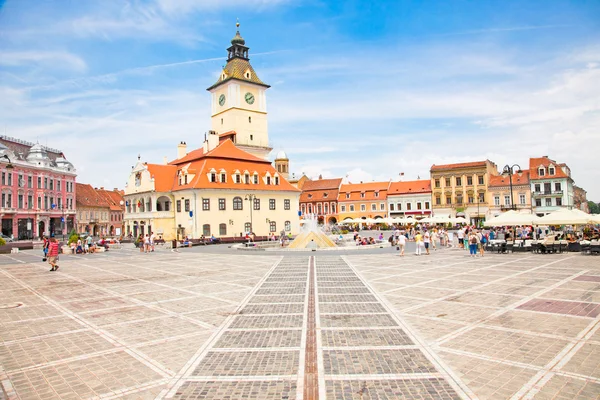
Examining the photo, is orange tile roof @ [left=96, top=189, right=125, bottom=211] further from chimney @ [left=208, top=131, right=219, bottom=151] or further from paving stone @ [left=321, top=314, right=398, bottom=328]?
paving stone @ [left=321, top=314, right=398, bottom=328]

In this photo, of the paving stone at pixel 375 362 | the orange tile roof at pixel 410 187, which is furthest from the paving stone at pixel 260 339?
the orange tile roof at pixel 410 187

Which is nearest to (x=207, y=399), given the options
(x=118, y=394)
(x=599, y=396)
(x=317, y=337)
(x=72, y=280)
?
(x=118, y=394)

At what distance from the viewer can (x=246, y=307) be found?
11602 mm

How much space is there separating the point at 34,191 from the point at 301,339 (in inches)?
2788

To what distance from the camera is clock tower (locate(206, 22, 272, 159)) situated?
227ft

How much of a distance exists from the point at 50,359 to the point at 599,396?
351 inches

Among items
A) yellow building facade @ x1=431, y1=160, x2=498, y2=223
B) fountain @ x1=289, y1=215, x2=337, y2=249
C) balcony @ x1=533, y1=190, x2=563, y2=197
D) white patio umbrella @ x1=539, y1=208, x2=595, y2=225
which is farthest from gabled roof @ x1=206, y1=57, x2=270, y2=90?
white patio umbrella @ x1=539, y1=208, x2=595, y2=225

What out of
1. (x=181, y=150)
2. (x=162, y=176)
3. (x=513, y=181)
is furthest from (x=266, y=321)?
(x=513, y=181)

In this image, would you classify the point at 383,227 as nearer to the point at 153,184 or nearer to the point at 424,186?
the point at 424,186

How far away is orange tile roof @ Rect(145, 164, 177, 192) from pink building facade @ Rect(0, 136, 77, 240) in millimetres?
22710

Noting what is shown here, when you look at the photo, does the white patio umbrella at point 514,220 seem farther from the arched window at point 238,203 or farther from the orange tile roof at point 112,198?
the orange tile roof at point 112,198

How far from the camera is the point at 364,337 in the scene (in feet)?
27.9

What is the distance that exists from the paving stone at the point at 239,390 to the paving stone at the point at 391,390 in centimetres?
63

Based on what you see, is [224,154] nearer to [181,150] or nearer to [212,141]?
[212,141]
